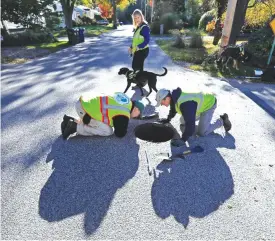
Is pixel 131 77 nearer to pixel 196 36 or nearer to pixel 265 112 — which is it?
pixel 265 112

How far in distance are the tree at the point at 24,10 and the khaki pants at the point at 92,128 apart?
14305mm

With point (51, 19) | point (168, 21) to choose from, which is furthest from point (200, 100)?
point (168, 21)

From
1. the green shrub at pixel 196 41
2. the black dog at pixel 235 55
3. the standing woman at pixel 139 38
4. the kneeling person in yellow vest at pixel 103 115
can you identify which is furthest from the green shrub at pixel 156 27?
the kneeling person in yellow vest at pixel 103 115

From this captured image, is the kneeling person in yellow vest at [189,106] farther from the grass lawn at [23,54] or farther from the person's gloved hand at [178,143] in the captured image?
the grass lawn at [23,54]

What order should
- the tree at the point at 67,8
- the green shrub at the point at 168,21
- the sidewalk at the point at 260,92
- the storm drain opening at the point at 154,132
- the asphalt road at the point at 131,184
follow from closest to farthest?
the asphalt road at the point at 131,184 → the storm drain opening at the point at 154,132 → the sidewalk at the point at 260,92 → the tree at the point at 67,8 → the green shrub at the point at 168,21

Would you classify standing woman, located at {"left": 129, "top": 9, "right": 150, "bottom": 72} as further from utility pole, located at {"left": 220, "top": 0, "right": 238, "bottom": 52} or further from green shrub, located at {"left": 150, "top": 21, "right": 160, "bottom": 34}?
green shrub, located at {"left": 150, "top": 21, "right": 160, "bottom": 34}

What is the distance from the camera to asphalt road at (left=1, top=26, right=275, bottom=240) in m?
2.34

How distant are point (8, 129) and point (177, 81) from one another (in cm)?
478

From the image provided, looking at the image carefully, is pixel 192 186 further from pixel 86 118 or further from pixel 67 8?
pixel 67 8

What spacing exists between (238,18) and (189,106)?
7172 millimetres

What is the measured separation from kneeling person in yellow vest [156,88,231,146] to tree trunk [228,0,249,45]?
6.40m

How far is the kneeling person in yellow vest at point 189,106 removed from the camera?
11.0 feet

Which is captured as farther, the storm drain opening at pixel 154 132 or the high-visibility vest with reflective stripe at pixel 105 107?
the storm drain opening at pixel 154 132

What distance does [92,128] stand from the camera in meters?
3.79
